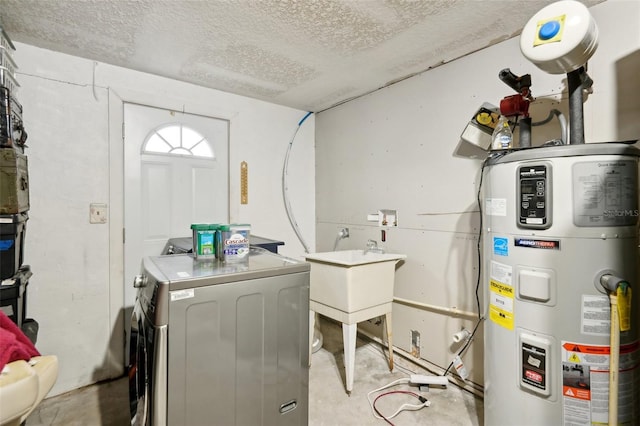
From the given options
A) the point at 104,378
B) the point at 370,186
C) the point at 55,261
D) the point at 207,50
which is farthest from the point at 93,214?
the point at 370,186

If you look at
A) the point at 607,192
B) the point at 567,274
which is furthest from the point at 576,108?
the point at 567,274

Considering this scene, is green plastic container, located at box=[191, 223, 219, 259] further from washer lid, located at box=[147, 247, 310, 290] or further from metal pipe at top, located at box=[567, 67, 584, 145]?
metal pipe at top, located at box=[567, 67, 584, 145]

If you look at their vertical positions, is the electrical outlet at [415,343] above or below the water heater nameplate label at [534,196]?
below

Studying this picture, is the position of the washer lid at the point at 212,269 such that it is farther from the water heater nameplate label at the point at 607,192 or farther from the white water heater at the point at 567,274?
the water heater nameplate label at the point at 607,192

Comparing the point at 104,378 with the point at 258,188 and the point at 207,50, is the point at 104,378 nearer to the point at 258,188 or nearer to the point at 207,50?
the point at 258,188

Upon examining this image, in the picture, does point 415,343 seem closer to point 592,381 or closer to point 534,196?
point 592,381

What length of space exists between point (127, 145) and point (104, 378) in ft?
5.57

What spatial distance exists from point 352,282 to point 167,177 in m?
1.69

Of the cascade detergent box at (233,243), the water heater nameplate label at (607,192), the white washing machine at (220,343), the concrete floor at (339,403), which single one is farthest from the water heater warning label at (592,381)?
the cascade detergent box at (233,243)

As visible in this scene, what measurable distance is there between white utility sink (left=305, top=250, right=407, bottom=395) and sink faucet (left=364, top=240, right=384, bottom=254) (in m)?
0.29

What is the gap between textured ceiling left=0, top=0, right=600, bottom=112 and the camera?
1579 mm

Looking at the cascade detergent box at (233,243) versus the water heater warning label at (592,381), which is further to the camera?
the cascade detergent box at (233,243)

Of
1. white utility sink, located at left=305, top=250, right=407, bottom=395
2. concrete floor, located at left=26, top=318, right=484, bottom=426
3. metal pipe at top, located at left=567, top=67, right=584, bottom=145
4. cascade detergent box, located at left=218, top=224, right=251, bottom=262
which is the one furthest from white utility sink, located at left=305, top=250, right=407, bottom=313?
metal pipe at top, located at left=567, top=67, right=584, bottom=145

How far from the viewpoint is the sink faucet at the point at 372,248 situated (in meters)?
→ 2.60
